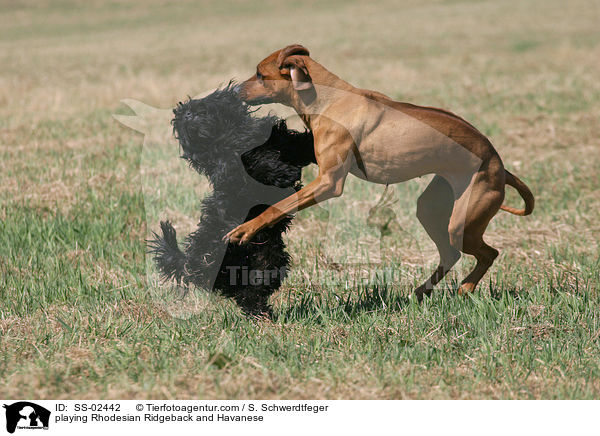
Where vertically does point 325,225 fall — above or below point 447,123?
below

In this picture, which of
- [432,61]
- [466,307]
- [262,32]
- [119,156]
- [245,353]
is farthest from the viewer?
[262,32]

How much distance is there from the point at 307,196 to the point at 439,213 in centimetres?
99

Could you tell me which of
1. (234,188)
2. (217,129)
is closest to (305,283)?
(234,188)

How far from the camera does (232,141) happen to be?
373cm

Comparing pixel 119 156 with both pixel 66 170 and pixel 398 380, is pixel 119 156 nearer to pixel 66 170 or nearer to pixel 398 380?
pixel 66 170

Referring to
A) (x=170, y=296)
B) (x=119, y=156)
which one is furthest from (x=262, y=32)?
(x=170, y=296)

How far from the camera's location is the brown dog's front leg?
3578 mm

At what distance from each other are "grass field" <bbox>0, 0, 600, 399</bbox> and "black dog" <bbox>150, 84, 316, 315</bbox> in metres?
0.28

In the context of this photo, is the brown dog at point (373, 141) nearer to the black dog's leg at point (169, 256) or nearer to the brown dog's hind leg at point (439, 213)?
the brown dog's hind leg at point (439, 213)

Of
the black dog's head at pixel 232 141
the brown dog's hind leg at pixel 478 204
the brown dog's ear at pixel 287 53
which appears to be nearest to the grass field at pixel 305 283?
the brown dog's hind leg at pixel 478 204

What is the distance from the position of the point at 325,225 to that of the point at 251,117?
2545mm

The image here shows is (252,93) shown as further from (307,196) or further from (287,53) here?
(307,196)

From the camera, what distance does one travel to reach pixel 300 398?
3277mm
